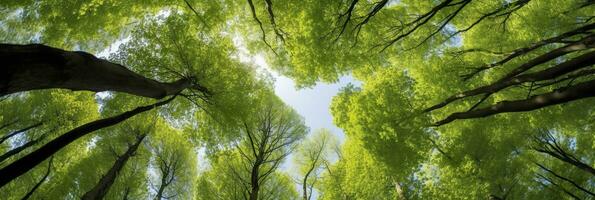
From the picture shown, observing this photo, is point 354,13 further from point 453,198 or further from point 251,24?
point 453,198

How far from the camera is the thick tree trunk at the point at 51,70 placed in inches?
87.5

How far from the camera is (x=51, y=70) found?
8.30 ft

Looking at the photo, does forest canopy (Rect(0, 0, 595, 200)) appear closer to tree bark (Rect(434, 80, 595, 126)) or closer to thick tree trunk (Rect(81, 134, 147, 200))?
thick tree trunk (Rect(81, 134, 147, 200))

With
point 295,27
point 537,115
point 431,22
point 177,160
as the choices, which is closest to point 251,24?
point 295,27

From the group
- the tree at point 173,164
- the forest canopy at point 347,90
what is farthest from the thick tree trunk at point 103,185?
the tree at point 173,164

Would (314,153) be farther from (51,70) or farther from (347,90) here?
(51,70)

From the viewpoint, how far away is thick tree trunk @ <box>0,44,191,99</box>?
2.22 m

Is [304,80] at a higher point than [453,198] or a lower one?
higher

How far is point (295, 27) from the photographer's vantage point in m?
9.81

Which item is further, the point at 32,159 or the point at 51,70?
the point at 32,159

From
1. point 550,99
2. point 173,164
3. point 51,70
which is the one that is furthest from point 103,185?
point 550,99

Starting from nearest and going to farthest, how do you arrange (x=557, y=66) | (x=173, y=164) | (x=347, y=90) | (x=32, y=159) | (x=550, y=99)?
1. (x=32, y=159)
2. (x=550, y=99)
3. (x=557, y=66)
4. (x=347, y=90)
5. (x=173, y=164)

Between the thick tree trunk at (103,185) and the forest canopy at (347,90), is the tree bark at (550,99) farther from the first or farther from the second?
the thick tree trunk at (103,185)

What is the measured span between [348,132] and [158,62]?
17.5 ft
